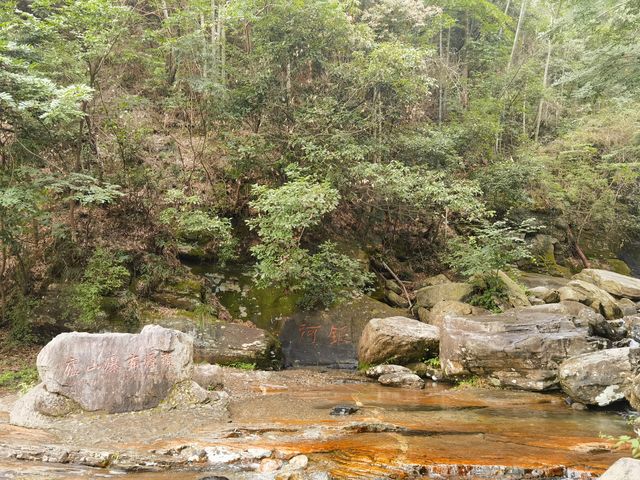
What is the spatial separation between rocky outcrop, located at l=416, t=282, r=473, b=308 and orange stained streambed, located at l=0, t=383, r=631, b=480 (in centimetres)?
473

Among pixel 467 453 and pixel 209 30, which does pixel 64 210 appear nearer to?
pixel 209 30

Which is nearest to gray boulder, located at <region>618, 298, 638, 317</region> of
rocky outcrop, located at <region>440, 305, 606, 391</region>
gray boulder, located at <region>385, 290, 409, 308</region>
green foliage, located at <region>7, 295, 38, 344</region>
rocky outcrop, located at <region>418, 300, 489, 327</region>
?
rocky outcrop, located at <region>440, 305, 606, 391</region>

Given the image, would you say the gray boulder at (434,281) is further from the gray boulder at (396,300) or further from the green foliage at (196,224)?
the green foliage at (196,224)

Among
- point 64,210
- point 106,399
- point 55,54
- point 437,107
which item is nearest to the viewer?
point 106,399

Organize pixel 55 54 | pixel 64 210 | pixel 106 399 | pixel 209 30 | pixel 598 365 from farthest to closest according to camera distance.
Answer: pixel 209 30 < pixel 64 210 < pixel 55 54 < pixel 598 365 < pixel 106 399

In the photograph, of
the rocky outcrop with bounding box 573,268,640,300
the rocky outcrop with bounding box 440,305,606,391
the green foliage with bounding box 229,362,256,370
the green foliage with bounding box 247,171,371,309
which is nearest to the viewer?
the rocky outcrop with bounding box 440,305,606,391

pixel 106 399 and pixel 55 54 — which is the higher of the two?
pixel 55 54

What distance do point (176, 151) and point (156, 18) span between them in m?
7.88

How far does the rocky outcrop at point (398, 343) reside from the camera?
38.1 feet

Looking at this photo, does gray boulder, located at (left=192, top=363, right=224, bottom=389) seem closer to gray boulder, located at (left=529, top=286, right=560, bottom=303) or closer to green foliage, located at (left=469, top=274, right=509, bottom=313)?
green foliage, located at (left=469, top=274, right=509, bottom=313)

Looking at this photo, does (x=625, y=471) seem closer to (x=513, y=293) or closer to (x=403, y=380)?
(x=403, y=380)

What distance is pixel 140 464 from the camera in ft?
18.3

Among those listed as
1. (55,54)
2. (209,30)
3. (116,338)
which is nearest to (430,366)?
(116,338)

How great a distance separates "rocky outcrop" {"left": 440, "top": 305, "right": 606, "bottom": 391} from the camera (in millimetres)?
10242
